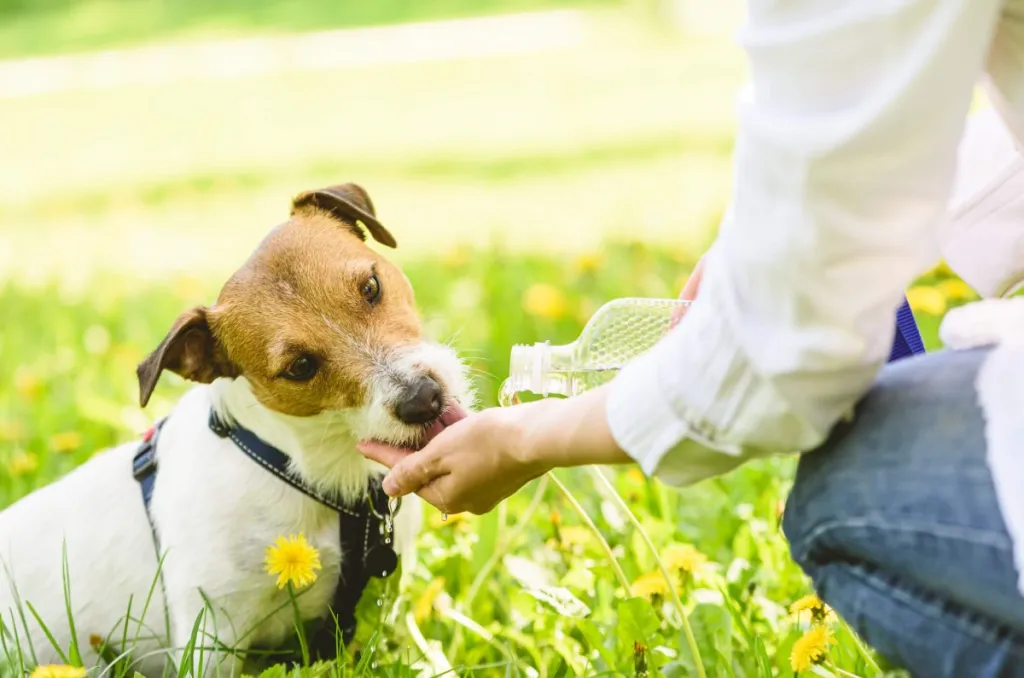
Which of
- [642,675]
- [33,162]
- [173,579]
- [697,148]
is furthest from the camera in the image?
[33,162]

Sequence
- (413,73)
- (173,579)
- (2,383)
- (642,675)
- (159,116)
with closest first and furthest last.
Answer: (642,675) → (173,579) → (2,383) → (159,116) → (413,73)

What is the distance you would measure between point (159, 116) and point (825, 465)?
9.65 meters

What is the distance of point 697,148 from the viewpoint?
762 centimetres

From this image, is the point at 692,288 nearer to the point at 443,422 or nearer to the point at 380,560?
the point at 443,422

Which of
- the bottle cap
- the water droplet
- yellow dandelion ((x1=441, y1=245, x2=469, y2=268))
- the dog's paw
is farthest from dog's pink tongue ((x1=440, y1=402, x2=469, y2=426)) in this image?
yellow dandelion ((x1=441, y1=245, x2=469, y2=268))

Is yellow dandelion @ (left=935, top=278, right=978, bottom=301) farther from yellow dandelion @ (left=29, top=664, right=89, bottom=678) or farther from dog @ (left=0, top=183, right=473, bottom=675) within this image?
yellow dandelion @ (left=29, top=664, right=89, bottom=678)

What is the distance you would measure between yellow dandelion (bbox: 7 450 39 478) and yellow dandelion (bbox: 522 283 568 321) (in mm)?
1733

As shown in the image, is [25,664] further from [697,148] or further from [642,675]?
[697,148]

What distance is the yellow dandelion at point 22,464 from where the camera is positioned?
354 centimetres

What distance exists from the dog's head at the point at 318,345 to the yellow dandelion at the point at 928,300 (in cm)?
188

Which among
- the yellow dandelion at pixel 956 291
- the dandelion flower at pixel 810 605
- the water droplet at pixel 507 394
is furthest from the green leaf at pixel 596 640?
the yellow dandelion at pixel 956 291

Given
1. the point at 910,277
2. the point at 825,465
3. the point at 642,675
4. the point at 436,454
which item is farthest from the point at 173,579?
the point at 910,277

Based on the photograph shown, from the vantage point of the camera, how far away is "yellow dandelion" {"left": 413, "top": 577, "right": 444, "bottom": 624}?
8.87 feet

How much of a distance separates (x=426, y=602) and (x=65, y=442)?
5.09 ft
